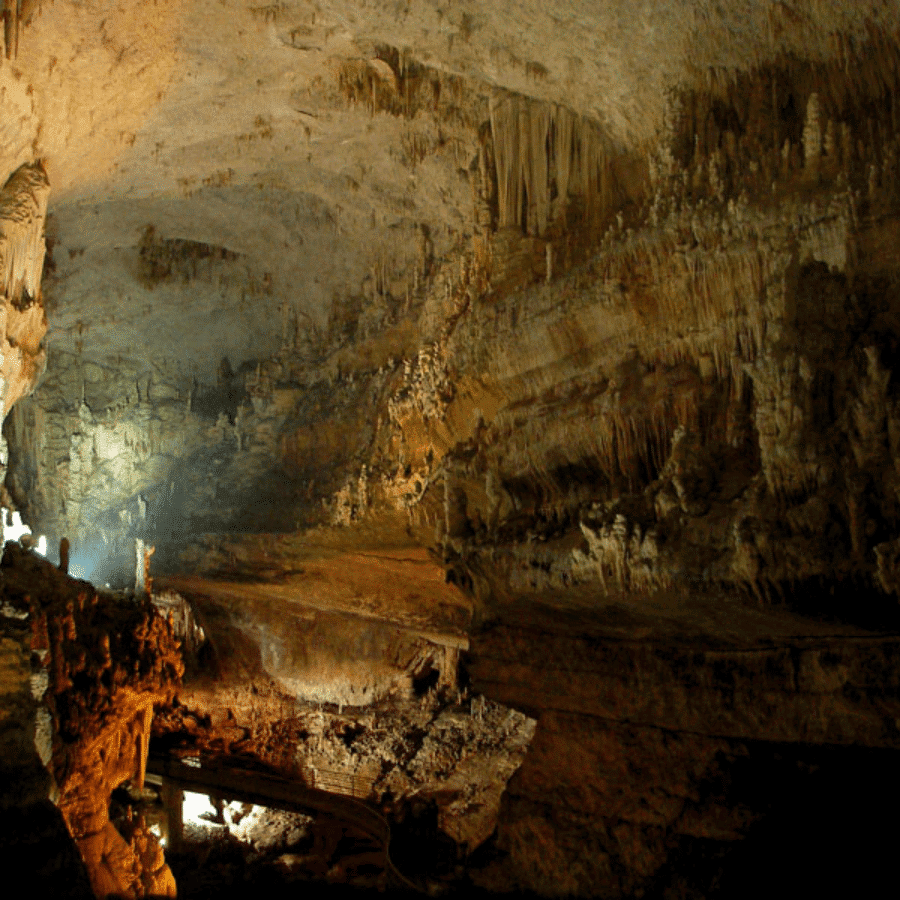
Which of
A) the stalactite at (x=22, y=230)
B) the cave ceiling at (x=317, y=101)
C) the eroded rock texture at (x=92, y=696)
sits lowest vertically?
the eroded rock texture at (x=92, y=696)

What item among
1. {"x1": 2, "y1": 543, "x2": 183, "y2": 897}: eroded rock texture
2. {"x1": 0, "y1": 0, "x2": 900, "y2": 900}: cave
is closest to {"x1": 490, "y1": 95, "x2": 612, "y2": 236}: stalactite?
{"x1": 0, "y1": 0, "x2": 900, "y2": 900}: cave

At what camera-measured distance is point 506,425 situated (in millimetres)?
7617

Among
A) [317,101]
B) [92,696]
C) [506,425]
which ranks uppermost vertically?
[317,101]

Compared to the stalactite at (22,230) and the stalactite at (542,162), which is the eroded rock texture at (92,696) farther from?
the stalactite at (542,162)

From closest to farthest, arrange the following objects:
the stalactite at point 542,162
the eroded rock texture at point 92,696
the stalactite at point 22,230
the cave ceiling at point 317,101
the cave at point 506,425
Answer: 1. the cave at point 506,425
2. the cave ceiling at point 317,101
3. the stalactite at point 22,230
4. the stalactite at point 542,162
5. the eroded rock texture at point 92,696

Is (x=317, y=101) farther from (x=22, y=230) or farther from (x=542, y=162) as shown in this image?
(x=22, y=230)

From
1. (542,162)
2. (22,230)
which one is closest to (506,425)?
(542,162)

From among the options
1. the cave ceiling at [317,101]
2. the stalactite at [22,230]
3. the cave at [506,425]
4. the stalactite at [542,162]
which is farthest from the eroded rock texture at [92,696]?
the stalactite at [542,162]

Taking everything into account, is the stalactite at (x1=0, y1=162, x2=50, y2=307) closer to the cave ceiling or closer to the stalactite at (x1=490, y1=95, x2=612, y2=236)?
the cave ceiling

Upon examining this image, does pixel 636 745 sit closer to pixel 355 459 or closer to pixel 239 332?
pixel 355 459

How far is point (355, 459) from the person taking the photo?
10.3 m

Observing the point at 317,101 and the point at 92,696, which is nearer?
Answer: the point at 317,101

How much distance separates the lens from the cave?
17.6 ft

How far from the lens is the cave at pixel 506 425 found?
5371 millimetres
